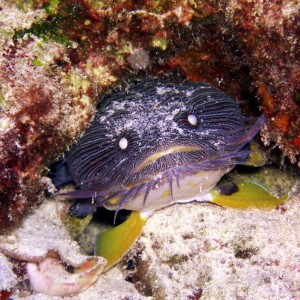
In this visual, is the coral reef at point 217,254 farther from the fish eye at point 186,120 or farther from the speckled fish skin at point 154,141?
the fish eye at point 186,120

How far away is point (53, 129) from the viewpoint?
331 cm

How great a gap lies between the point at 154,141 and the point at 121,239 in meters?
1.46

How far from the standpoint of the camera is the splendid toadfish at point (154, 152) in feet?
10.4

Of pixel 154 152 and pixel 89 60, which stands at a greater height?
pixel 89 60

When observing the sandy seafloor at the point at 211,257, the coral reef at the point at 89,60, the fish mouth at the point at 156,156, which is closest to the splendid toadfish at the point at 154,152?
the fish mouth at the point at 156,156

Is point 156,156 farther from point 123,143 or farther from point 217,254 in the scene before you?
point 217,254

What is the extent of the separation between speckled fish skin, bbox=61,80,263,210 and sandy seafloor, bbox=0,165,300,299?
361 millimetres

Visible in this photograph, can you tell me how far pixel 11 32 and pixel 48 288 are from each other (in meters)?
2.46

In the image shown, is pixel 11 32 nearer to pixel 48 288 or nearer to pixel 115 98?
pixel 115 98

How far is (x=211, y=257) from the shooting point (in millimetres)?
3330

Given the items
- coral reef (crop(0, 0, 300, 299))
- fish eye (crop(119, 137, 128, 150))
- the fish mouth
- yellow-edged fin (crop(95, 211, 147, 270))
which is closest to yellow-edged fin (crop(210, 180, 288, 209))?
coral reef (crop(0, 0, 300, 299))

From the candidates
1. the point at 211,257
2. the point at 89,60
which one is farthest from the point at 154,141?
the point at 211,257

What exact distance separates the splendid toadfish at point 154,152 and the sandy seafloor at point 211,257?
0.18m

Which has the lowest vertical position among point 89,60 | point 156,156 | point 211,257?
point 211,257
